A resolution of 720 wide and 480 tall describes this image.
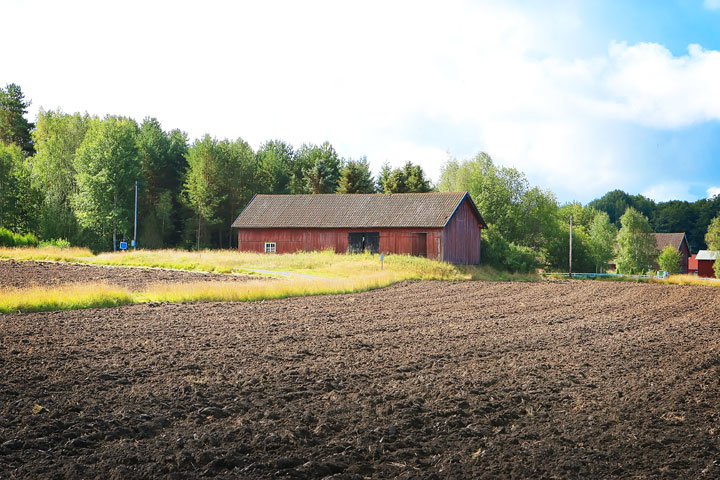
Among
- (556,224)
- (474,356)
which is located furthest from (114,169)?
(474,356)

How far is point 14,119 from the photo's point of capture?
6931 cm

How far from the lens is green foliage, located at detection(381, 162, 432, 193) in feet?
210

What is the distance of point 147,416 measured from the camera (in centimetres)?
757

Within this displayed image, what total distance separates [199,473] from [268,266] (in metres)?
31.7

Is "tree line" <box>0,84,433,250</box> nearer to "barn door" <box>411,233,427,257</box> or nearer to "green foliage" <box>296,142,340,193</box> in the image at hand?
"green foliage" <box>296,142,340,193</box>

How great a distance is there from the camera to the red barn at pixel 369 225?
44906 millimetres

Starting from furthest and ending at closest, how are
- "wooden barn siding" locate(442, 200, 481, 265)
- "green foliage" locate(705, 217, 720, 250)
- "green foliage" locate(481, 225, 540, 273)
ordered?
"green foliage" locate(705, 217, 720, 250) → "green foliage" locate(481, 225, 540, 273) → "wooden barn siding" locate(442, 200, 481, 265)

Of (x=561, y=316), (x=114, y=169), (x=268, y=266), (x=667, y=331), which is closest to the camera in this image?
(x=667, y=331)

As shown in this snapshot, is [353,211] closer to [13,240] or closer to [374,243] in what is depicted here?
[374,243]

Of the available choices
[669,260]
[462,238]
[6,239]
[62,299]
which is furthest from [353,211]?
[669,260]

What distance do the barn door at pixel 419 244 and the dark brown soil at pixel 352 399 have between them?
1123 inches

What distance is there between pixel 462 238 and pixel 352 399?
130 feet

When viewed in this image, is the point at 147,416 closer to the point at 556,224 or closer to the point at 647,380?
the point at 647,380

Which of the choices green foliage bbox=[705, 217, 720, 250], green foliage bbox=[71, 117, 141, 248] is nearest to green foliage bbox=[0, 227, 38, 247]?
green foliage bbox=[71, 117, 141, 248]
